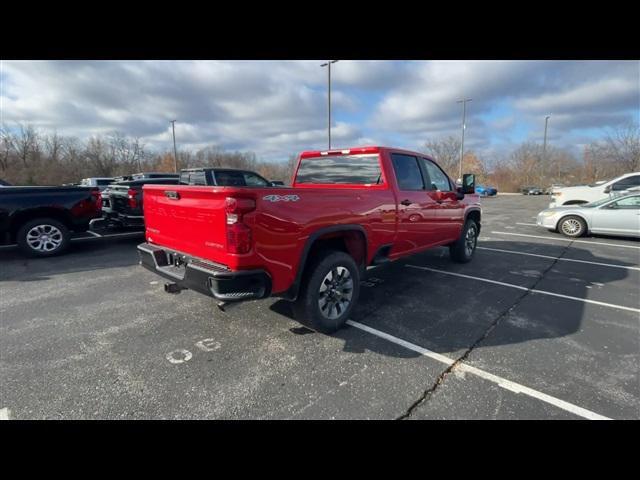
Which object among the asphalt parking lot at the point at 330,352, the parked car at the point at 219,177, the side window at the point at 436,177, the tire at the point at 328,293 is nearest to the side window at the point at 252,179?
the parked car at the point at 219,177

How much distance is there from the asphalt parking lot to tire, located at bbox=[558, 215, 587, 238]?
4.84 m

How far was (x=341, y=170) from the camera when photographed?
4738 mm

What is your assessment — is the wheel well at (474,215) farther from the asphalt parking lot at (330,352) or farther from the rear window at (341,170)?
the rear window at (341,170)

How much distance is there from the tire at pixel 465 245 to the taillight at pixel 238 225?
4875 mm

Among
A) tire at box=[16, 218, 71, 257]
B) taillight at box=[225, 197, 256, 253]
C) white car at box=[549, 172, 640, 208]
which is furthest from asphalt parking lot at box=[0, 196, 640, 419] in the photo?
white car at box=[549, 172, 640, 208]

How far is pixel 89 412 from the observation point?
2314 millimetres

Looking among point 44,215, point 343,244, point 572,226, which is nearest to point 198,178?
point 44,215

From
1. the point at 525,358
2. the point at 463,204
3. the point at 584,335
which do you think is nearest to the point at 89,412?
the point at 525,358

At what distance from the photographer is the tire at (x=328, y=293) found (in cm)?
330

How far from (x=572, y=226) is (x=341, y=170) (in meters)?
8.99

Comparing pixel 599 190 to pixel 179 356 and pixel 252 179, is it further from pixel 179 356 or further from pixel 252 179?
pixel 179 356

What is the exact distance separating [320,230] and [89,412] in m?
2.34

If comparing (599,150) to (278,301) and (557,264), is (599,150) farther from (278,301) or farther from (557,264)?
(278,301)

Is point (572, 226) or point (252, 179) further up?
point (252, 179)
